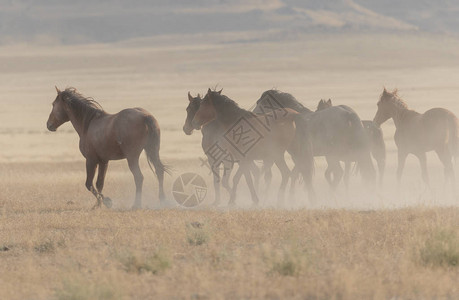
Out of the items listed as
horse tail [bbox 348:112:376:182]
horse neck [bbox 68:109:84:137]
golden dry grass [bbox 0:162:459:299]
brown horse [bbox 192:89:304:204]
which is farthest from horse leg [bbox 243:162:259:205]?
horse neck [bbox 68:109:84:137]

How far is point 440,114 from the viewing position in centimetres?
1695

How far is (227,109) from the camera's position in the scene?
15.1 m

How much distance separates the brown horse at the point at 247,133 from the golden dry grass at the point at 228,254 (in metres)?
1.47

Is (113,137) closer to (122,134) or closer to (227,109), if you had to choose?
(122,134)

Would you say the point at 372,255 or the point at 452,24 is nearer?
the point at 372,255

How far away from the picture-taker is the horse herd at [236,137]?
48.7 ft

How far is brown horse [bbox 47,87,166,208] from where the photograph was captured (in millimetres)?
14789

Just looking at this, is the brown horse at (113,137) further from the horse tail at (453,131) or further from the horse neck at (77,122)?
the horse tail at (453,131)

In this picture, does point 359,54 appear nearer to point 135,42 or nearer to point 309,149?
point 135,42

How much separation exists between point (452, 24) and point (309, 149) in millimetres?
192102

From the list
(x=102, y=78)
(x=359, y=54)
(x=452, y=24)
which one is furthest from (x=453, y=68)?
(x=452, y=24)

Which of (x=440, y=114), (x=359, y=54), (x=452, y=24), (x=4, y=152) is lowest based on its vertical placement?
(x=4, y=152)

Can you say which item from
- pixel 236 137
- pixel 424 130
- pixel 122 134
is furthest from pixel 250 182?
pixel 424 130

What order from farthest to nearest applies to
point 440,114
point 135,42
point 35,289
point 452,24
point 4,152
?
point 452,24, point 135,42, point 4,152, point 440,114, point 35,289
